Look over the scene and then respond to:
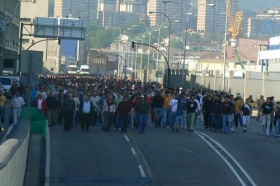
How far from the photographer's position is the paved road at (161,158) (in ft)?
76.6

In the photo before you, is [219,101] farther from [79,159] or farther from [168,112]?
[79,159]

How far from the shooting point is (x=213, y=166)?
85.7 feet

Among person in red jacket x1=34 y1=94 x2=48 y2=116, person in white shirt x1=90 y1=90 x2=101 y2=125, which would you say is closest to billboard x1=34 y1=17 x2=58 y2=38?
person in white shirt x1=90 y1=90 x2=101 y2=125

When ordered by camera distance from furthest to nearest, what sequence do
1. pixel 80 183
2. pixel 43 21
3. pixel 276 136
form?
pixel 43 21
pixel 276 136
pixel 80 183

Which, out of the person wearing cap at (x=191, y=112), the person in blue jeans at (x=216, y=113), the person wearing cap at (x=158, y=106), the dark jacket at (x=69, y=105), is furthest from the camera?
the person wearing cap at (x=158, y=106)

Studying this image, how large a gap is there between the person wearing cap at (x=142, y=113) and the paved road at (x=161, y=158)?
0.34m

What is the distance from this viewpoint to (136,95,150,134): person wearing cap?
120 ft

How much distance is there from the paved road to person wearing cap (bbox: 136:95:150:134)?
1.10 ft

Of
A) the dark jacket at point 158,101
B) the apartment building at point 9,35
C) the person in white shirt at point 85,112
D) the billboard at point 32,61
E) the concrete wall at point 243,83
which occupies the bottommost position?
the person in white shirt at point 85,112

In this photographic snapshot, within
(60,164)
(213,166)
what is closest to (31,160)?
(60,164)

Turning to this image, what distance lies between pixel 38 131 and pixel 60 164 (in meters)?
4.80

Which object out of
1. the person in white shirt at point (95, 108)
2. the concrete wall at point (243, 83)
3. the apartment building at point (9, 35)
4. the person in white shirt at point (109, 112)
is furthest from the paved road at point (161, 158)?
the apartment building at point (9, 35)

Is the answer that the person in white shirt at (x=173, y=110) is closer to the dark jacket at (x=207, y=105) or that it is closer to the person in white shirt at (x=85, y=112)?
the dark jacket at (x=207, y=105)

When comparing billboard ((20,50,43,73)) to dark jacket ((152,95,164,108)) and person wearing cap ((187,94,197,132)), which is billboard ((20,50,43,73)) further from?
dark jacket ((152,95,164,108))
